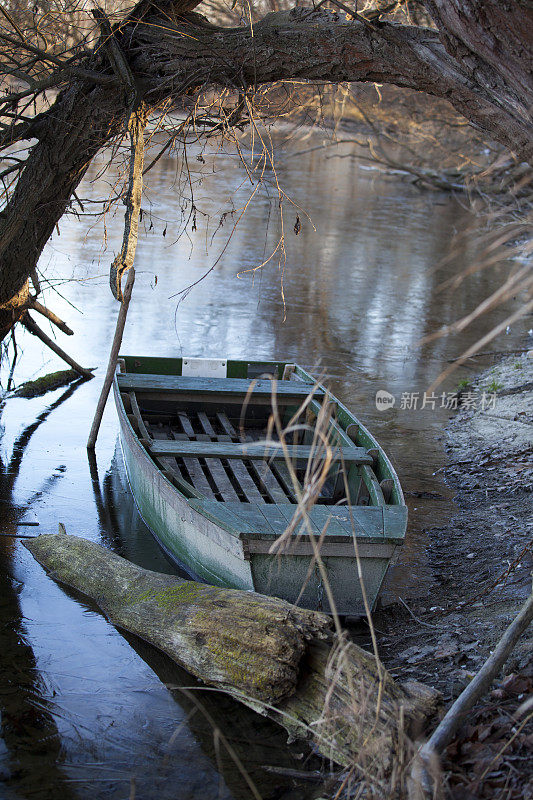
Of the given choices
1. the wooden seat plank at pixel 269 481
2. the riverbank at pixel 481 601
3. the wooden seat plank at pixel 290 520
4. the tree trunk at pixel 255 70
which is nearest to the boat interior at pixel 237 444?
the wooden seat plank at pixel 269 481

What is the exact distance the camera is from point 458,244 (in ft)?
72.4

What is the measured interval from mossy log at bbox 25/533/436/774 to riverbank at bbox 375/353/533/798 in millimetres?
332

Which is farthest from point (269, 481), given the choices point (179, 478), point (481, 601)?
point (481, 601)

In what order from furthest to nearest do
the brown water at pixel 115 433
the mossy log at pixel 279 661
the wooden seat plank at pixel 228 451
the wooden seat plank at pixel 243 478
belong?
the wooden seat plank at pixel 228 451 → the wooden seat plank at pixel 243 478 → the brown water at pixel 115 433 → the mossy log at pixel 279 661

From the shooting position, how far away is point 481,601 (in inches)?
201

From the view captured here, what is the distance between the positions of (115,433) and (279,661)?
5.41 metres

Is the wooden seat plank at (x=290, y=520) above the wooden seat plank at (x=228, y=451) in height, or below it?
Result: below

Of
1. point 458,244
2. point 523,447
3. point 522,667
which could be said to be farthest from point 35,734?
point 458,244

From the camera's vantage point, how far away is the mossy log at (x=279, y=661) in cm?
349

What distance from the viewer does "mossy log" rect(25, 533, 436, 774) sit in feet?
11.5

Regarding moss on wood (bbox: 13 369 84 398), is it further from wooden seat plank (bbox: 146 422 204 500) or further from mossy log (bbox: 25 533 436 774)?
mossy log (bbox: 25 533 436 774)

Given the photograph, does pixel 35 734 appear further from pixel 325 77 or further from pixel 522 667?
pixel 325 77

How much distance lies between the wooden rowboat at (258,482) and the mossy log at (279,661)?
274mm

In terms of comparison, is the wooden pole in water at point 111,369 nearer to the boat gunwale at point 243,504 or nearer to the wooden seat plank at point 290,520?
the boat gunwale at point 243,504
